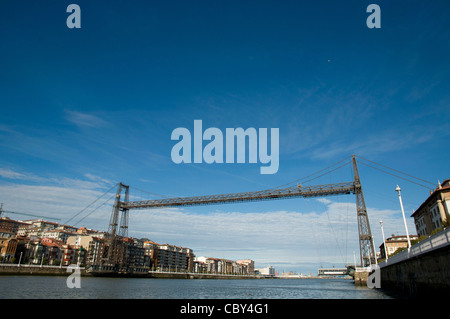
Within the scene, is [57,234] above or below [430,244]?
above

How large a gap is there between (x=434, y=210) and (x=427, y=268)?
3184cm

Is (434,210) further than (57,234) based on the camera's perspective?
No

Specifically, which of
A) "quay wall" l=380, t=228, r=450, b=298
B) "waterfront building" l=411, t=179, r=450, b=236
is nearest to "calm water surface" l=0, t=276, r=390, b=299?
"quay wall" l=380, t=228, r=450, b=298

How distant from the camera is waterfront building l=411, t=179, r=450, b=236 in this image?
3791cm

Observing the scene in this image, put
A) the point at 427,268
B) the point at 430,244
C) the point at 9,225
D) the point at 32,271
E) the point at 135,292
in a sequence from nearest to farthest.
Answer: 1. the point at 430,244
2. the point at 427,268
3. the point at 135,292
4. the point at 32,271
5. the point at 9,225

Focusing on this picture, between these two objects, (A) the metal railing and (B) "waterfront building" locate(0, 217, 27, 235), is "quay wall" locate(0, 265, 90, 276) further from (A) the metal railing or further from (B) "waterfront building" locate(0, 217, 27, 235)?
(A) the metal railing

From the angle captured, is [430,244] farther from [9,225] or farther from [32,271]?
[9,225]

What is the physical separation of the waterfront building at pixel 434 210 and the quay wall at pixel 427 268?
44.9 feet

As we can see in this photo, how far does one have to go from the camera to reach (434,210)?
137 feet

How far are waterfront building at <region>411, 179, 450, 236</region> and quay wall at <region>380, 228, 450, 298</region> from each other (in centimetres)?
1370

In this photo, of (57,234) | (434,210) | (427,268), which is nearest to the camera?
(427,268)

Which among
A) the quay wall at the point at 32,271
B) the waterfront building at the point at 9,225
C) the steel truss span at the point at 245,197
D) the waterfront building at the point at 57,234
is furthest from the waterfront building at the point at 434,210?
the waterfront building at the point at 9,225

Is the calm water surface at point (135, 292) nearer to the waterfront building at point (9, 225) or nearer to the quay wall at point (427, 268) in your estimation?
the quay wall at point (427, 268)

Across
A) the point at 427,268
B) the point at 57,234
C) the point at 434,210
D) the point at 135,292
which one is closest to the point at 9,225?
the point at 57,234
